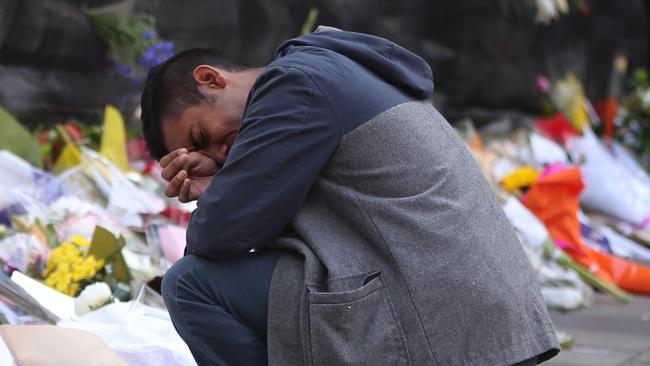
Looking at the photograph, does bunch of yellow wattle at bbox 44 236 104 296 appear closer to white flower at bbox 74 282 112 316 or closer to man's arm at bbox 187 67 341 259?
white flower at bbox 74 282 112 316

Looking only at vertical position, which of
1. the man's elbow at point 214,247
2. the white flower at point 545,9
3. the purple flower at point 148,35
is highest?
the man's elbow at point 214,247

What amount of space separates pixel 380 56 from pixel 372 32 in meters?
4.67

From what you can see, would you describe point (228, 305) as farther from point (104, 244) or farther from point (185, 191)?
point (104, 244)

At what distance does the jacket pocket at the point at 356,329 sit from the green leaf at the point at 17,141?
2.30 m

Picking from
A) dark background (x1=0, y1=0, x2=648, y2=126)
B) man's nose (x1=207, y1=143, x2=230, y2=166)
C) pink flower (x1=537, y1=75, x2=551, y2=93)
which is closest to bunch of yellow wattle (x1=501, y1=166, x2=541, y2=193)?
dark background (x1=0, y1=0, x2=648, y2=126)

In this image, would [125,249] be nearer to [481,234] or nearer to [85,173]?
[85,173]

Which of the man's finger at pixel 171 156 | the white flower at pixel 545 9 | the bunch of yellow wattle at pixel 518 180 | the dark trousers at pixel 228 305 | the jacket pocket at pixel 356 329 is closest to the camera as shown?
the jacket pocket at pixel 356 329

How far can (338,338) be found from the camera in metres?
2.13

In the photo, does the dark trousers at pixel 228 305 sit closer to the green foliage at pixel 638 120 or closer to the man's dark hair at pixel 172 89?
the man's dark hair at pixel 172 89

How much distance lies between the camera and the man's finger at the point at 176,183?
7.75 feet

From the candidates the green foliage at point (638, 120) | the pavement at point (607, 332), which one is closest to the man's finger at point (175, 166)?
the pavement at point (607, 332)

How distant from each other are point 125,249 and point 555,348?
1594 mm

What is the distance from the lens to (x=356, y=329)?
2.13 meters

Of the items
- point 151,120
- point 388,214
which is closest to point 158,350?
point 151,120
